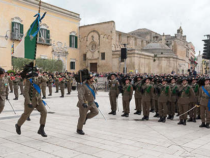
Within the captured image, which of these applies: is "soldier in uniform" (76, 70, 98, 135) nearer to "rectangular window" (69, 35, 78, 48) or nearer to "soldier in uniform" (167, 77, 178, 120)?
"soldier in uniform" (167, 77, 178, 120)

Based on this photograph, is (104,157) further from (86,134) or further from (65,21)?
(65,21)

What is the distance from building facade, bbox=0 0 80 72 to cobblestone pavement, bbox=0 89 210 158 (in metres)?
21.4

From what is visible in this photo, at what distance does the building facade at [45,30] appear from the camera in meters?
27.1

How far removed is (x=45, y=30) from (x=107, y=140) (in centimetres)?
2781

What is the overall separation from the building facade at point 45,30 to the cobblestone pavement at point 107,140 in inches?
843

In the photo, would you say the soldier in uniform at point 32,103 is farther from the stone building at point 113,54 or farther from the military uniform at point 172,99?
the stone building at point 113,54

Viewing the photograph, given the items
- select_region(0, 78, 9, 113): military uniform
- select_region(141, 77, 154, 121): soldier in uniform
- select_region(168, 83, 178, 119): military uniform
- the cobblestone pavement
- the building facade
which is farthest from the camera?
the building facade

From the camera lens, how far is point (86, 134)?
6.62 metres

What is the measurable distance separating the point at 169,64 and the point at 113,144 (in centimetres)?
3188

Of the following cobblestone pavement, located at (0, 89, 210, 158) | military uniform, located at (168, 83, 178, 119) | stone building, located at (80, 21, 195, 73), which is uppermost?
stone building, located at (80, 21, 195, 73)

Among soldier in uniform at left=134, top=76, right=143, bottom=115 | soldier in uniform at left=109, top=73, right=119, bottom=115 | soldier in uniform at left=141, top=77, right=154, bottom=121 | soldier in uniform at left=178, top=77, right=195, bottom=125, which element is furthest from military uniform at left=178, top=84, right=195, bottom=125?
soldier in uniform at left=109, top=73, right=119, bottom=115

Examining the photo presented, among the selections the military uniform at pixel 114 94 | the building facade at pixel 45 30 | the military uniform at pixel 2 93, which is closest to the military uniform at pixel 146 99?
the military uniform at pixel 114 94

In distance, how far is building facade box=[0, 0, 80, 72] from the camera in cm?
2709

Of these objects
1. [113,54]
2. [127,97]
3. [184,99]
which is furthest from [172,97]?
[113,54]
